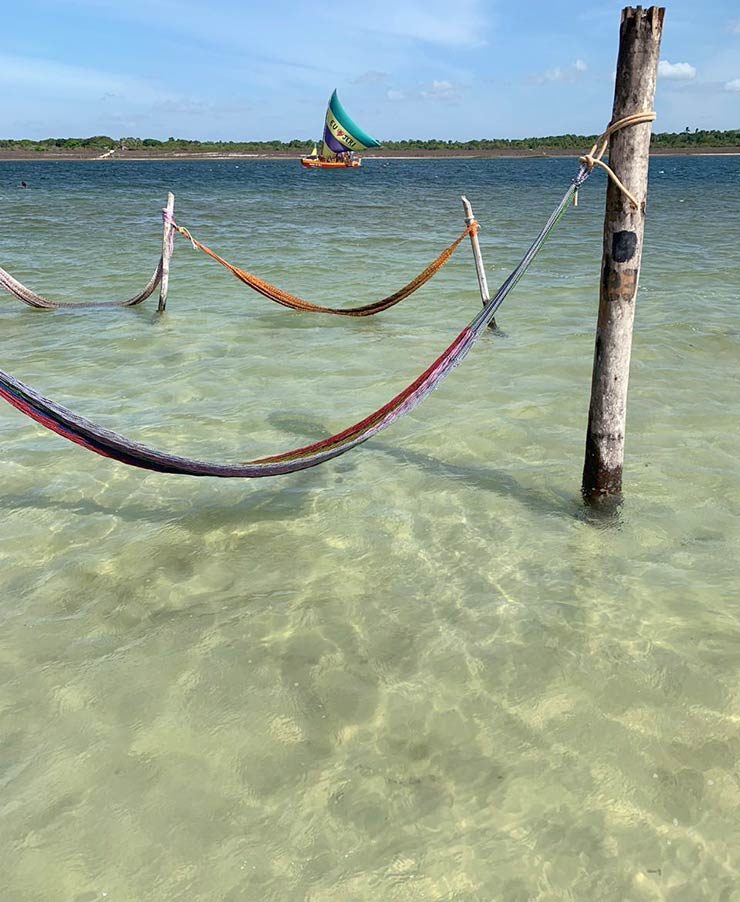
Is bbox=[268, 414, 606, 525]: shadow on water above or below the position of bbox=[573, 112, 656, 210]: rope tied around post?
below

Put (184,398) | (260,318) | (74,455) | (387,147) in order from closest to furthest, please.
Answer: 1. (74,455)
2. (184,398)
3. (260,318)
4. (387,147)

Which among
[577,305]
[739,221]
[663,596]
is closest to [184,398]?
[663,596]

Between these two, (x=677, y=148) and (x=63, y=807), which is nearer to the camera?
(x=63, y=807)

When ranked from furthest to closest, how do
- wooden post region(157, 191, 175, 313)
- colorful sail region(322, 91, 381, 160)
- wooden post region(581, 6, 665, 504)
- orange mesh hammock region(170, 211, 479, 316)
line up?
colorful sail region(322, 91, 381, 160), wooden post region(157, 191, 175, 313), orange mesh hammock region(170, 211, 479, 316), wooden post region(581, 6, 665, 504)

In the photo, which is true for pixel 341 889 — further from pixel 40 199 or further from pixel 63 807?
pixel 40 199

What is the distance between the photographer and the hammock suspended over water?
153 inches

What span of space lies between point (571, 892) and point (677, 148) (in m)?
136

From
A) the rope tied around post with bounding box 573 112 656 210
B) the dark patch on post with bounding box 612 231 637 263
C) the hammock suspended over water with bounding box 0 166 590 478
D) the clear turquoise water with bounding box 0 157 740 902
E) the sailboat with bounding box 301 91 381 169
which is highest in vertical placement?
the sailboat with bounding box 301 91 381 169

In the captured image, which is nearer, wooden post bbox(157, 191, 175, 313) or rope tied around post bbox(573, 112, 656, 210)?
rope tied around post bbox(573, 112, 656, 210)

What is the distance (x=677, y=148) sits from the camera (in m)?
120

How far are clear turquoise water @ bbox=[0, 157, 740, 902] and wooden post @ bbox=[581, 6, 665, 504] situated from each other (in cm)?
43

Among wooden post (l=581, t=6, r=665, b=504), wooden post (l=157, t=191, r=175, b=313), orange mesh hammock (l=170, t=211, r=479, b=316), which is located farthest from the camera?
wooden post (l=157, t=191, r=175, b=313)

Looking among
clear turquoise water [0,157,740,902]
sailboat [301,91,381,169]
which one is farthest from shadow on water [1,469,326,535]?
sailboat [301,91,381,169]

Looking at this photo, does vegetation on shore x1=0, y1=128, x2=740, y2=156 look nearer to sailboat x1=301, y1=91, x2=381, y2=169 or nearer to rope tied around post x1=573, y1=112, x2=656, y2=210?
sailboat x1=301, y1=91, x2=381, y2=169
